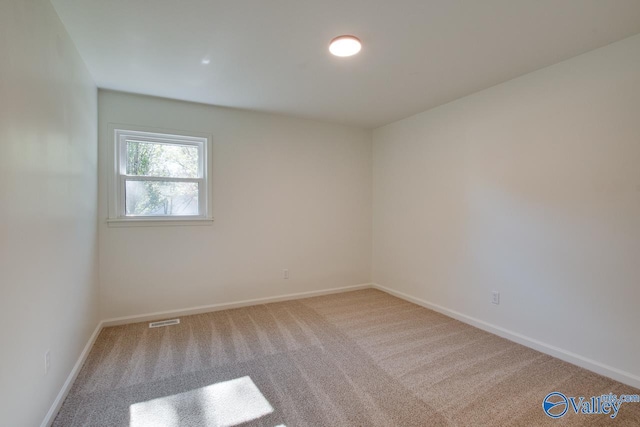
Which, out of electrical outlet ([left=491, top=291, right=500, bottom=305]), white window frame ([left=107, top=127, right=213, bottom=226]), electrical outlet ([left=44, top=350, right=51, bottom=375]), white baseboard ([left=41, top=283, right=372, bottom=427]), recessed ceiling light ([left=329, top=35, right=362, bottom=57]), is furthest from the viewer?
white window frame ([left=107, top=127, right=213, bottom=226])

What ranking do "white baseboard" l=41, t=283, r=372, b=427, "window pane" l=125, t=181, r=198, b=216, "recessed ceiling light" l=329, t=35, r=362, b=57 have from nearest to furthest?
"white baseboard" l=41, t=283, r=372, b=427
"recessed ceiling light" l=329, t=35, r=362, b=57
"window pane" l=125, t=181, r=198, b=216

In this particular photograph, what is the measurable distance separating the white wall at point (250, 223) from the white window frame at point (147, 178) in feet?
0.25

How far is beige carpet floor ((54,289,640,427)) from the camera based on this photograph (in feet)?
5.65

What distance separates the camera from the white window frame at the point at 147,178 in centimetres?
299

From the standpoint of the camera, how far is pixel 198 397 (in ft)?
6.24

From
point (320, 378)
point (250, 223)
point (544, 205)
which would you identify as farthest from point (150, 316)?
point (544, 205)

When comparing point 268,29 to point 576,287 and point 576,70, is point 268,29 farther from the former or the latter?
point 576,287

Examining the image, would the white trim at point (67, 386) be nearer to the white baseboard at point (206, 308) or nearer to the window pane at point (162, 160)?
the white baseboard at point (206, 308)

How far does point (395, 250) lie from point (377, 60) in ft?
8.28

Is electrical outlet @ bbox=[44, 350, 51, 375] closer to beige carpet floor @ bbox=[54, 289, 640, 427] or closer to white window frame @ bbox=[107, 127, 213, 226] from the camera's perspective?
beige carpet floor @ bbox=[54, 289, 640, 427]

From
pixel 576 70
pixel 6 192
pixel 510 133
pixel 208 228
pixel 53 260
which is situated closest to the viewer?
pixel 6 192

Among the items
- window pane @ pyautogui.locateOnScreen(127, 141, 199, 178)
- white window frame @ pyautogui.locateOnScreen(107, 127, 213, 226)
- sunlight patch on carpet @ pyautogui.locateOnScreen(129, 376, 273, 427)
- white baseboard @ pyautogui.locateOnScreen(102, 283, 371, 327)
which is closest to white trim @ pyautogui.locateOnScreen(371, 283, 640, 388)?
white baseboard @ pyautogui.locateOnScreen(102, 283, 371, 327)

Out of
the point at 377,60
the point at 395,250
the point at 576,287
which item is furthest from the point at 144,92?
the point at 576,287

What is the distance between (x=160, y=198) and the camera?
324 cm
